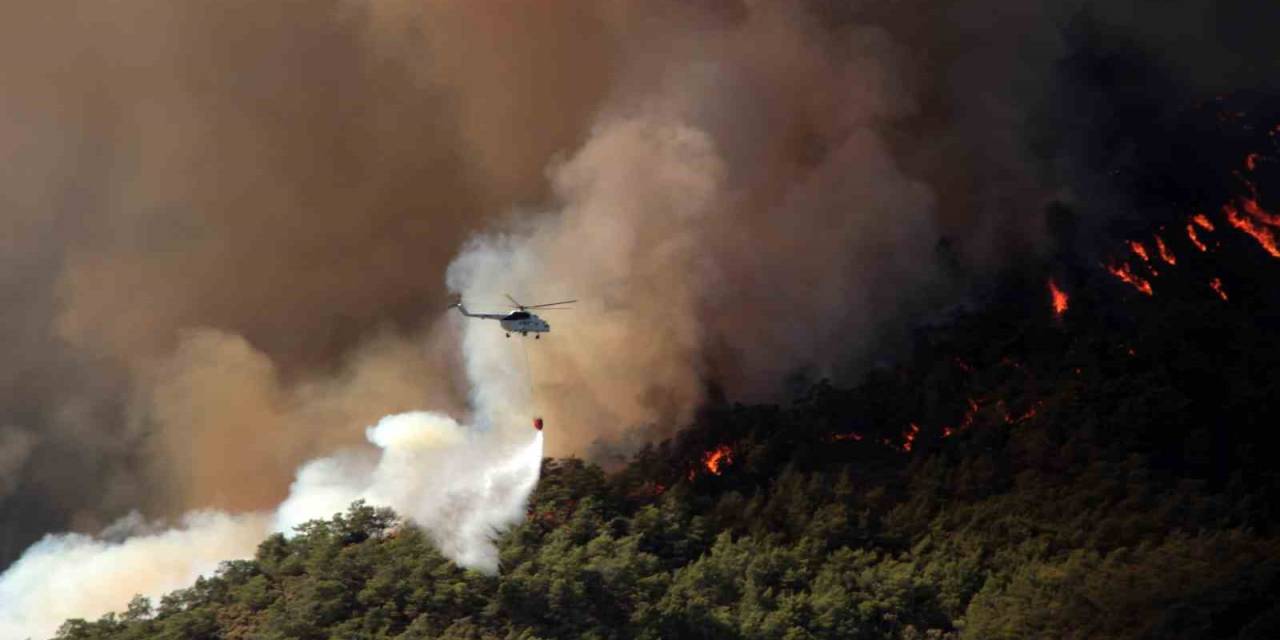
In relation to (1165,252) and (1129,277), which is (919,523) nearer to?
(1129,277)

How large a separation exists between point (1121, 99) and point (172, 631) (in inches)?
1902

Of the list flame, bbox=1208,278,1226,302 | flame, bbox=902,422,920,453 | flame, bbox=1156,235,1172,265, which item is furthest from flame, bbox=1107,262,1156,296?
flame, bbox=902,422,920,453

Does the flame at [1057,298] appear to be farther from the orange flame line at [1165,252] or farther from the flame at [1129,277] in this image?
the orange flame line at [1165,252]

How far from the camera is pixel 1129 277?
200ft

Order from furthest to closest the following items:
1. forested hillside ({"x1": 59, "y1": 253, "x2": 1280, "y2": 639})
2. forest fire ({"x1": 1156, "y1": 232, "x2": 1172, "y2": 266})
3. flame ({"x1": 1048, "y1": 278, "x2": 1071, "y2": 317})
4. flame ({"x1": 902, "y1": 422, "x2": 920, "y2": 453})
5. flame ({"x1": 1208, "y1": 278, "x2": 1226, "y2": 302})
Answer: forest fire ({"x1": 1156, "y1": 232, "x2": 1172, "y2": 266}) < flame ({"x1": 1208, "y1": 278, "x2": 1226, "y2": 302}) < flame ({"x1": 1048, "y1": 278, "x2": 1071, "y2": 317}) < flame ({"x1": 902, "y1": 422, "x2": 920, "y2": 453}) < forested hillside ({"x1": 59, "y1": 253, "x2": 1280, "y2": 639})

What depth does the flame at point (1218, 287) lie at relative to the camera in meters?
60.9

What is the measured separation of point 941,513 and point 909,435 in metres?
6.72

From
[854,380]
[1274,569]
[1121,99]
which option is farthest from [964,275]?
[1274,569]

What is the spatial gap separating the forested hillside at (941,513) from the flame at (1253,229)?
43.1 inches

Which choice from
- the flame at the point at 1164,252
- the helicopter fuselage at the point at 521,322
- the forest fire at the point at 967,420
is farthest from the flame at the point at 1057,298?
the helicopter fuselage at the point at 521,322

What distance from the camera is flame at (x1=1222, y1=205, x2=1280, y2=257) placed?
63.7m

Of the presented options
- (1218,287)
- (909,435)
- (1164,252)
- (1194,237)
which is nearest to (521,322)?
(909,435)

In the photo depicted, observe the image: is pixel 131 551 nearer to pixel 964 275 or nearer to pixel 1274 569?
pixel 964 275

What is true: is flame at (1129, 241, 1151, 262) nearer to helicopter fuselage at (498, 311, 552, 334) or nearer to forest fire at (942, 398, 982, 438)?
forest fire at (942, 398, 982, 438)
